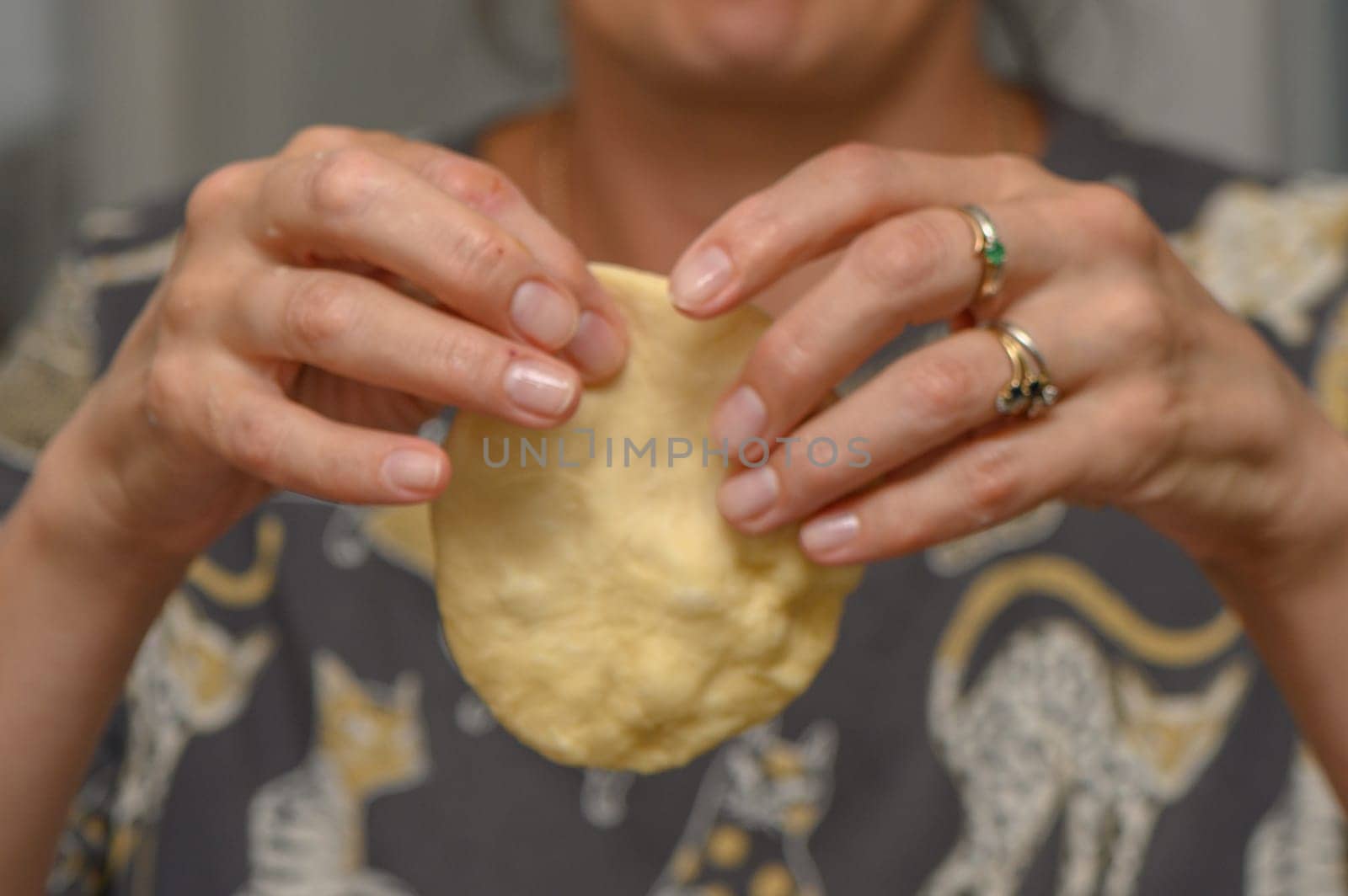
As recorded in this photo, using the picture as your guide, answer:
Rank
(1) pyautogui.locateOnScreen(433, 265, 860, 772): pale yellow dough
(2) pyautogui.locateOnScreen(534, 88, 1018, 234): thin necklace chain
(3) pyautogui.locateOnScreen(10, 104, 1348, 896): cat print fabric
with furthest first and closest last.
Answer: (2) pyautogui.locateOnScreen(534, 88, 1018, 234): thin necklace chain, (3) pyautogui.locateOnScreen(10, 104, 1348, 896): cat print fabric, (1) pyautogui.locateOnScreen(433, 265, 860, 772): pale yellow dough

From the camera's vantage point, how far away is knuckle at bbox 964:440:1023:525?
62 cm

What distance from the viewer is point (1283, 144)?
5.66 feet

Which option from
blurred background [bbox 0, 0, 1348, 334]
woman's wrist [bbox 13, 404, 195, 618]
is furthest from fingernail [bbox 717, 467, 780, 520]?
blurred background [bbox 0, 0, 1348, 334]

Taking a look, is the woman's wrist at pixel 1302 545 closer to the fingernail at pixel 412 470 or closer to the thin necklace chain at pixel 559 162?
the fingernail at pixel 412 470

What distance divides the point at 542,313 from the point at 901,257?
0.55 feet

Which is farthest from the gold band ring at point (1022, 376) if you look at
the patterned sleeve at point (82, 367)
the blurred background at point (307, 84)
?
the blurred background at point (307, 84)

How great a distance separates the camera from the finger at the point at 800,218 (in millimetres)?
601

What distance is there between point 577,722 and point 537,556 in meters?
0.10

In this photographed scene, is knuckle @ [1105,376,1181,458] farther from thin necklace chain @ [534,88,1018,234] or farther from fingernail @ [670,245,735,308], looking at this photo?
thin necklace chain @ [534,88,1018,234]

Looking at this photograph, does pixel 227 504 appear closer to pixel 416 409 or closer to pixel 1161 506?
pixel 416 409

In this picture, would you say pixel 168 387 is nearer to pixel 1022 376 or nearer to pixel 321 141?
pixel 321 141

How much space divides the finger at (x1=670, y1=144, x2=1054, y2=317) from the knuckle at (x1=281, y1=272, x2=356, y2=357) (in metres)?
0.16

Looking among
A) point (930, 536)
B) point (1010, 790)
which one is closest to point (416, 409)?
point (930, 536)

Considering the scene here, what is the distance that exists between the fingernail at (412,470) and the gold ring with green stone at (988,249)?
0.27 meters
